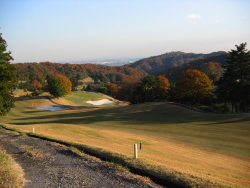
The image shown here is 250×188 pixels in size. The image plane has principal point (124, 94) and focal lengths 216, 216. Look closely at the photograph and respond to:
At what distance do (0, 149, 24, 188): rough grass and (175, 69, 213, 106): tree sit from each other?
149ft

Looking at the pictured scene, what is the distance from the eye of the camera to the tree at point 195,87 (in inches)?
1951

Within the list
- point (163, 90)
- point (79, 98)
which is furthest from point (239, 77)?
point (79, 98)

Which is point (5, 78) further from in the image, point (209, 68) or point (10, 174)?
point (209, 68)

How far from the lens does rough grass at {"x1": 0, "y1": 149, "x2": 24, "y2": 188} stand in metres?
7.55

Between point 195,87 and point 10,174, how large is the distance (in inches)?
1843

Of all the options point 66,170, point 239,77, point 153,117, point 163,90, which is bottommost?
point 153,117

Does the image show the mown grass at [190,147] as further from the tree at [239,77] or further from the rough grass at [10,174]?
the tree at [239,77]

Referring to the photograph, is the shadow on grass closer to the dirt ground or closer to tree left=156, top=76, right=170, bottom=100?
the dirt ground

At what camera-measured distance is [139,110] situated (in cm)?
4231

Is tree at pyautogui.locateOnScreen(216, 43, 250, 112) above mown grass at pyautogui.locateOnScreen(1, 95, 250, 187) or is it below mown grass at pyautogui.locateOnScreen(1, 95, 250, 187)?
above

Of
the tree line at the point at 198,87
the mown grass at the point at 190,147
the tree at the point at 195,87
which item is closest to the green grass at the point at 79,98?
the tree line at the point at 198,87

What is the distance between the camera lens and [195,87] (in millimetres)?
50062

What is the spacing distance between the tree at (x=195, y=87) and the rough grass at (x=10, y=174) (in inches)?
1787

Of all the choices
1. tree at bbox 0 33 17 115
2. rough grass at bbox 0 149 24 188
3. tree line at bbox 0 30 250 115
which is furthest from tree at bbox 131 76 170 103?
rough grass at bbox 0 149 24 188
